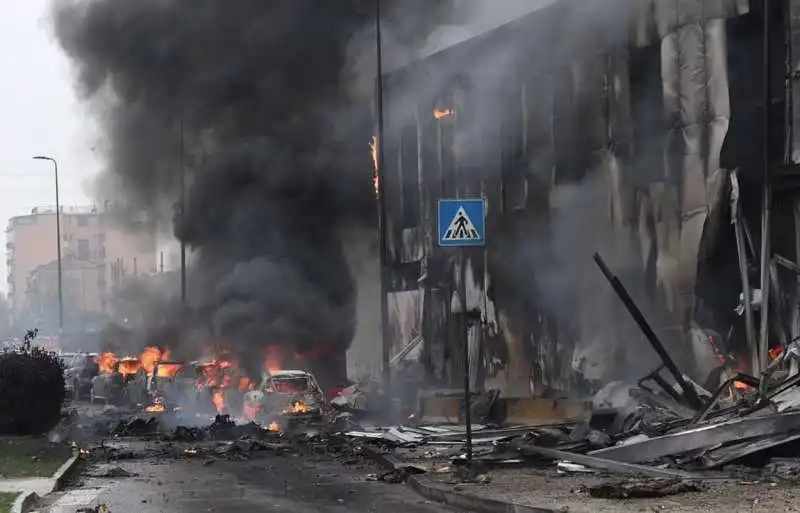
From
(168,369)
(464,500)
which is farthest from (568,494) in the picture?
(168,369)

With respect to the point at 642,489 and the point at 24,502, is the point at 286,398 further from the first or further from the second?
the point at 642,489

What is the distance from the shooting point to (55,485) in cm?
1365

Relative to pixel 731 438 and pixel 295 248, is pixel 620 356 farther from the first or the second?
pixel 295 248

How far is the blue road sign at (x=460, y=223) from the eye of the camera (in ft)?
42.1

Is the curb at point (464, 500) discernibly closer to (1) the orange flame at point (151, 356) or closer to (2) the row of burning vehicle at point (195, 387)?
(2) the row of burning vehicle at point (195, 387)

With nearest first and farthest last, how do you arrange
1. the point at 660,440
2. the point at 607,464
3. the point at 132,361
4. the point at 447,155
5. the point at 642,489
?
the point at 642,489
the point at 660,440
the point at 607,464
the point at 447,155
the point at 132,361

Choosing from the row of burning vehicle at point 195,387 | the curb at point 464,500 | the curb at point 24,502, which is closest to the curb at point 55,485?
the curb at point 24,502

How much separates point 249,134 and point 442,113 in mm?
10962

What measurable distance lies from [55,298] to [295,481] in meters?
100

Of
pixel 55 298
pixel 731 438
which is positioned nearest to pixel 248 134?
pixel 731 438

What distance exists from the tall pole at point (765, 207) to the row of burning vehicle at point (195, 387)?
8095 mm

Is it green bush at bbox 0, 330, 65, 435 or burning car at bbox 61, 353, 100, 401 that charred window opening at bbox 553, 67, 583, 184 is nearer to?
green bush at bbox 0, 330, 65, 435

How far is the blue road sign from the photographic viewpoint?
42.1 feet

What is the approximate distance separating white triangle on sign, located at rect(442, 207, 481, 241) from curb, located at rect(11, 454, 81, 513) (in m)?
4.75
